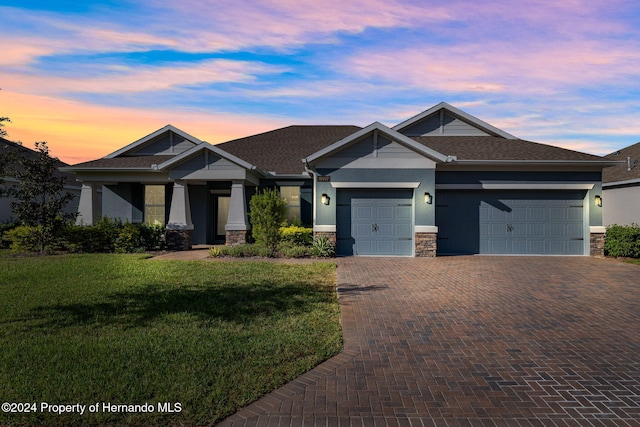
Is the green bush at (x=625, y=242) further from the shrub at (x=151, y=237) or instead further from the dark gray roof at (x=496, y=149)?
the shrub at (x=151, y=237)

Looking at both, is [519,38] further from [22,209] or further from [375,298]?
[22,209]

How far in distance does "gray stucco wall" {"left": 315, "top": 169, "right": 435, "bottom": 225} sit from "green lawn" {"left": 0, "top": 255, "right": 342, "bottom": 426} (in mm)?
4574

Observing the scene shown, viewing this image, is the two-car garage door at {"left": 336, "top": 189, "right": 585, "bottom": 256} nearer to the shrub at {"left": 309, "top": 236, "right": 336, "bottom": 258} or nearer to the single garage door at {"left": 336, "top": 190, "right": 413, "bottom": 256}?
the single garage door at {"left": 336, "top": 190, "right": 413, "bottom": 256}

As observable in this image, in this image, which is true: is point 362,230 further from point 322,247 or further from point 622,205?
point 622,205

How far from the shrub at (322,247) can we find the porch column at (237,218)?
3.58 meters

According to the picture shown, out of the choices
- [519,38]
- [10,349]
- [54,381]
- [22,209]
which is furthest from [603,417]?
[22,209]

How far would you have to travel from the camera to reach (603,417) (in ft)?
12.8

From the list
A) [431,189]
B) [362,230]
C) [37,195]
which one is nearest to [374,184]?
[362,230]

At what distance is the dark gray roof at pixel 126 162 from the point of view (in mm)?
17906

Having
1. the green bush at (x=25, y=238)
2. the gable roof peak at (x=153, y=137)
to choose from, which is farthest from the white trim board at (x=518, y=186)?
the green bush at (x=25, y=238)

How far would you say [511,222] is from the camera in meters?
16.0

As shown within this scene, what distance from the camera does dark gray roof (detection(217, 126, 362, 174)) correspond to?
2001 centimetres

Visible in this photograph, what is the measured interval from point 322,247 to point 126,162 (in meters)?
10.0

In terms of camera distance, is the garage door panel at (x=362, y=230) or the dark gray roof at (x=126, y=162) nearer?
the garage door panel at (x=362, y=230)
